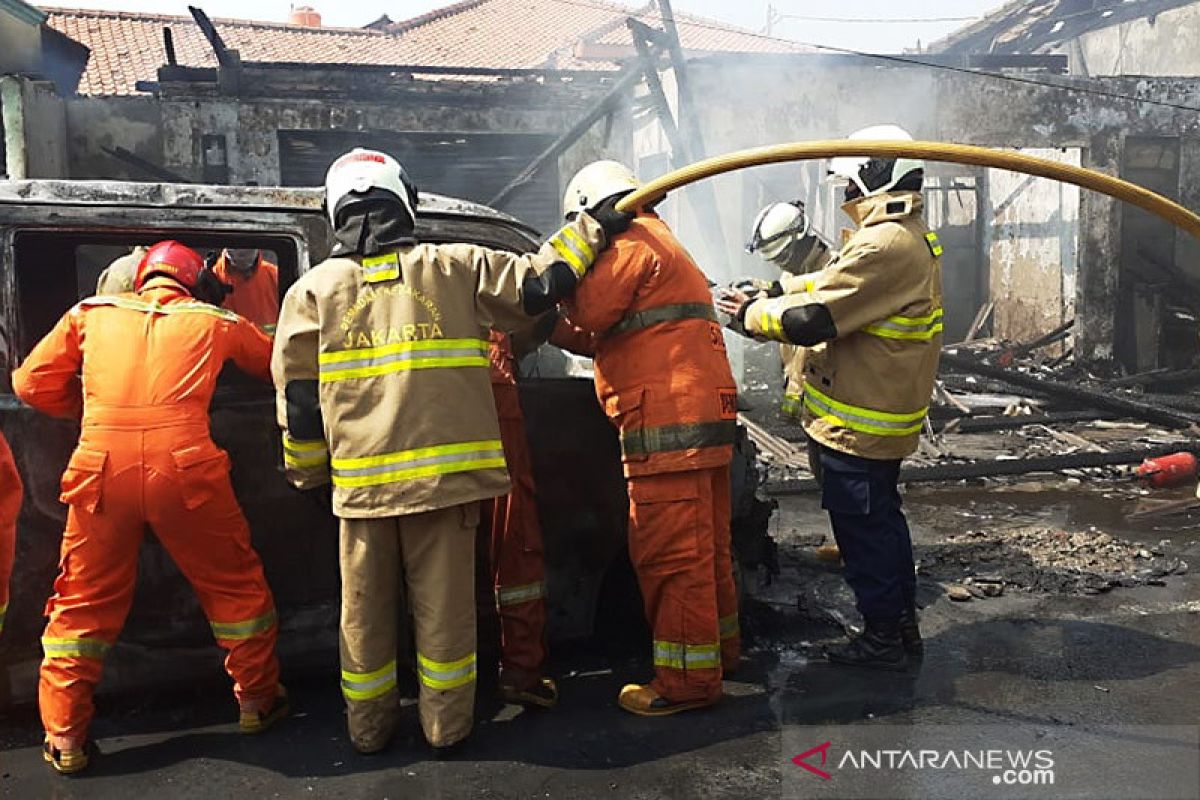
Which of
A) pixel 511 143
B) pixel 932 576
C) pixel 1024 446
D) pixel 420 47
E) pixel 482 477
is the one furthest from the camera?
pixel 420 47

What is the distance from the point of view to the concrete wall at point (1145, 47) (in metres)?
18.0

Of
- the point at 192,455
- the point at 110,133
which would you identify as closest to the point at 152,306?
the point at 192,455

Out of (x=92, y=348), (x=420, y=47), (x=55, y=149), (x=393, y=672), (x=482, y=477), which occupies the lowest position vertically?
(x=393, y=672)

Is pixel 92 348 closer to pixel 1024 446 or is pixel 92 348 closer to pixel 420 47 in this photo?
pixel 1024 446

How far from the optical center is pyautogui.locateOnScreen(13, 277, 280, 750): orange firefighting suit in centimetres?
322

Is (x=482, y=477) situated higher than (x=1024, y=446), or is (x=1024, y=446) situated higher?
(x=482, y=477)

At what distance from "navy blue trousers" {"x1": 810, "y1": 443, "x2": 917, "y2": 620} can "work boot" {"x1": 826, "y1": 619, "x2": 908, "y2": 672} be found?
4cm

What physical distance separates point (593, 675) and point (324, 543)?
119cm

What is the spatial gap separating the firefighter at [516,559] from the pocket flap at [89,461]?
130cm

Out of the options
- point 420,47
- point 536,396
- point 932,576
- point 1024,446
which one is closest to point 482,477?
point 536,396

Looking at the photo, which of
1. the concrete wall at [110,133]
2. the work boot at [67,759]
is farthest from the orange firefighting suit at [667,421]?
the concrete wall at [110,133]

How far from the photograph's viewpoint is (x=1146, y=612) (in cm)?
470

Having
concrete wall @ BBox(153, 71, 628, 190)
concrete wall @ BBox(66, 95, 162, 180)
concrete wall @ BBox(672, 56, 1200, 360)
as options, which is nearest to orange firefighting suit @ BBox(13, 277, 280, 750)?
concrete wall @ BBox(672, 56, 1200, 360)

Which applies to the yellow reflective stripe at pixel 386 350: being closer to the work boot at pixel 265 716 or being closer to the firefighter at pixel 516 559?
the firefighter at pixel 516 559
